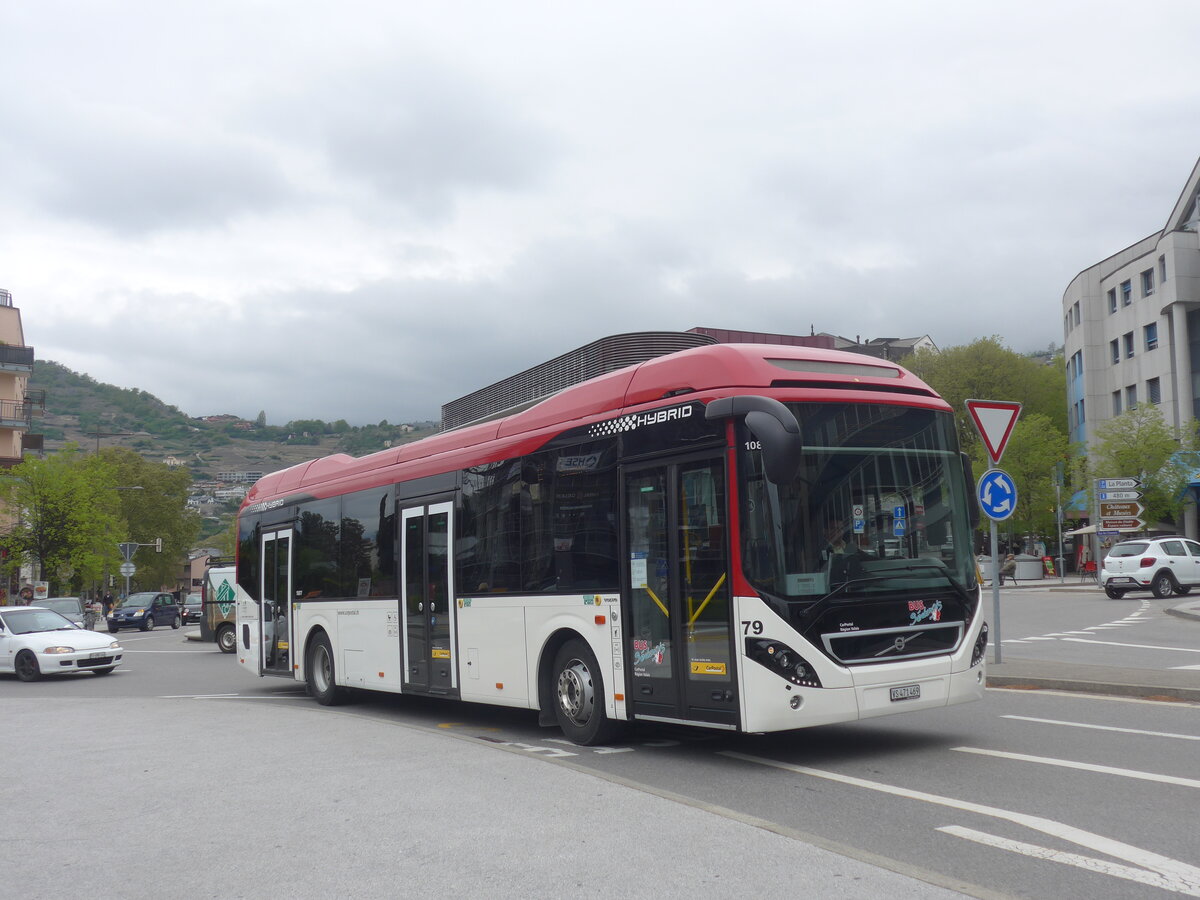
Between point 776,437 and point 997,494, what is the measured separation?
836 cm

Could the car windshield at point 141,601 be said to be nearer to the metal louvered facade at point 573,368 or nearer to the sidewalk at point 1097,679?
the metal louvered facade at point 573,368

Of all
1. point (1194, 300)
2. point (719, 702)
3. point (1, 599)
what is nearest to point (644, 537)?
point (719, 702)

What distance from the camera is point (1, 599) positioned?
194ft

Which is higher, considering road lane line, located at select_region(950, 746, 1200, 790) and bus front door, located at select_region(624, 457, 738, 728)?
bus front door, located at select_region(624, 457, 738, 728)

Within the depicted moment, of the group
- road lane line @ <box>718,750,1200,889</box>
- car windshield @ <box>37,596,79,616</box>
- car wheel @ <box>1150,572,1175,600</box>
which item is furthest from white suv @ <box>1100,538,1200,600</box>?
car windshield @ <box>37,596,79,616</box>

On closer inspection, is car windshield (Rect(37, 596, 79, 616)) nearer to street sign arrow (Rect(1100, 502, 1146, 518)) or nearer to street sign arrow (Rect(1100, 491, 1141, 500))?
street sign arrow (Rect(1100, 502, 1146, 518))

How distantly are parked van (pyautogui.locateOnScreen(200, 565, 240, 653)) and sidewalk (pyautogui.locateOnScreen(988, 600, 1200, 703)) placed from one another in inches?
Answer: 856

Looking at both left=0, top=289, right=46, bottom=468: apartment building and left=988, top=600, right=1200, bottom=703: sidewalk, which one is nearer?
left=988, top=600, right=1200, bottom=703: sidewalk

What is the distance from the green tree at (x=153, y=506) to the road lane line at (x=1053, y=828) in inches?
3823

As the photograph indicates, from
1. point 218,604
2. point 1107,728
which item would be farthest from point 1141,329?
point 1107,728

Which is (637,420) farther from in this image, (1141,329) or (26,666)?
(1141,329)

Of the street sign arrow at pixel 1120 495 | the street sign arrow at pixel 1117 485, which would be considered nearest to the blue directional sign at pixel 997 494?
the street sign arrow at pixel 1120 495

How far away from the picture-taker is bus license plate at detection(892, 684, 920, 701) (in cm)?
841

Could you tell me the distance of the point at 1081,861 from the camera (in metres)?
5.57
